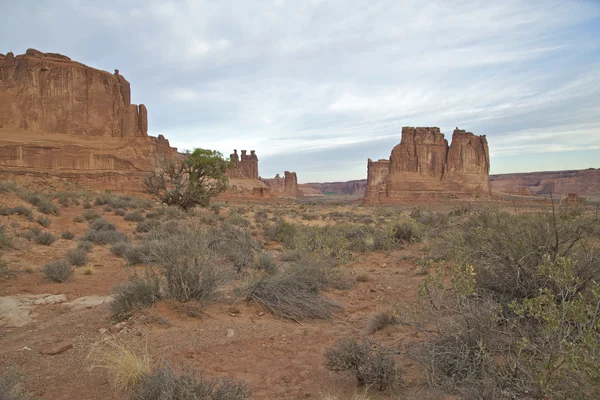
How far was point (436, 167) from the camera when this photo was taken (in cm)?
7312

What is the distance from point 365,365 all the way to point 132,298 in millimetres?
3208

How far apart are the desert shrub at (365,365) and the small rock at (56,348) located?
273 cm

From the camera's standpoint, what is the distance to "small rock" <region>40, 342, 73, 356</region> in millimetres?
3529

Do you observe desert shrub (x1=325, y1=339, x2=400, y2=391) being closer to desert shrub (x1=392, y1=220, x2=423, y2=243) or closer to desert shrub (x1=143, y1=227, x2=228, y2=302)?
desert shrub (x1=143, y1=227, x2=228, y2=302)

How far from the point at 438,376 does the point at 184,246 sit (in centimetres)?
363

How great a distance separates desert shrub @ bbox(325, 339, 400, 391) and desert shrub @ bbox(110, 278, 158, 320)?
2645 millimetres

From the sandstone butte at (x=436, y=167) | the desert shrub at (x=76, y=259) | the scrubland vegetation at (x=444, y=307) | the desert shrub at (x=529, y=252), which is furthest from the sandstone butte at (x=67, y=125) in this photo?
the sandstone butte at (x=436, y=167)

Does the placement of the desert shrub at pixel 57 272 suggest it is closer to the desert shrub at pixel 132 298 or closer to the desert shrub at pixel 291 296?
the desert shrub at pixel 132 298

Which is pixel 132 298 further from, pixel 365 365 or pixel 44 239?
pixel 44 239

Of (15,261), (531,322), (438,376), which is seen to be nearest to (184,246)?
(438,376)

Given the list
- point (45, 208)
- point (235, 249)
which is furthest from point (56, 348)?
point (45, 208)

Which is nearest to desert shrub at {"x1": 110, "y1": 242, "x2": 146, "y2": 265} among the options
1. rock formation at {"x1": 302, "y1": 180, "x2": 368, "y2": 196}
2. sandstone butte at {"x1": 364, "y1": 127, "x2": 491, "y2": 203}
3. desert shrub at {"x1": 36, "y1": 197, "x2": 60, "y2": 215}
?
desert shrub at {"x1": 36, "y1": 197, "x2": 60, "y2": 215}

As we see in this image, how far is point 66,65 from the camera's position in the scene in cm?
3731

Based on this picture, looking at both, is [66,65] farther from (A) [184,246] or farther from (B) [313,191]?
(B) [313,191]
